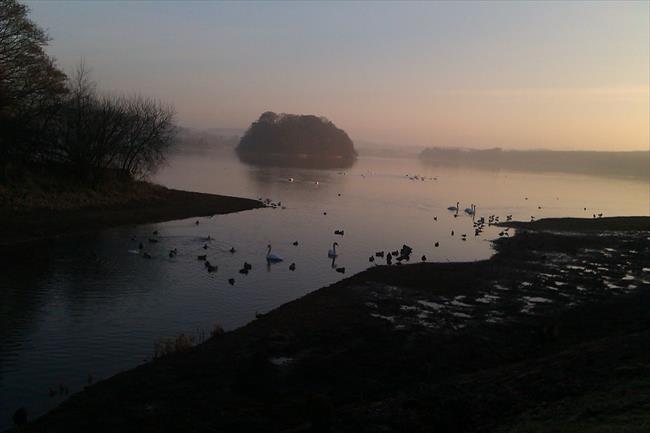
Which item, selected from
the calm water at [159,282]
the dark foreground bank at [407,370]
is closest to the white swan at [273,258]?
the calm water at [159,282]

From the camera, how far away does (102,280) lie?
2306cm

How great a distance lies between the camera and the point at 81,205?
39.8 meters

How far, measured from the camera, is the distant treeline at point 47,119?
125 ft

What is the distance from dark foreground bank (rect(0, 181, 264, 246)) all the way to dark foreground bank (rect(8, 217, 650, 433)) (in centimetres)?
1919

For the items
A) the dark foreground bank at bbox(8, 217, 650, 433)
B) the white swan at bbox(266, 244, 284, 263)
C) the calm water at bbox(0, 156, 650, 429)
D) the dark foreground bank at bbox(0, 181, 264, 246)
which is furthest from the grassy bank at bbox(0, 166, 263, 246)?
the dark foreground bank at bbox(8, 217, 650, 433)

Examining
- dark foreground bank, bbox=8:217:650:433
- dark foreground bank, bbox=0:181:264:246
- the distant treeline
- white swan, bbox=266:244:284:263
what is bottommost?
dark foreground bank, bbox=8:217:650:433

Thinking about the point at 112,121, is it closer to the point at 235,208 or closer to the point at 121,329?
the point at 235,208

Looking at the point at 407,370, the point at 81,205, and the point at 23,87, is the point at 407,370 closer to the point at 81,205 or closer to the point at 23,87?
the point at 81,205

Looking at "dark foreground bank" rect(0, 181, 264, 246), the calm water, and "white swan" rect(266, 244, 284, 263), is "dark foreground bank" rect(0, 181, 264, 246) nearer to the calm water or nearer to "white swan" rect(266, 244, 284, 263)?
the calm water

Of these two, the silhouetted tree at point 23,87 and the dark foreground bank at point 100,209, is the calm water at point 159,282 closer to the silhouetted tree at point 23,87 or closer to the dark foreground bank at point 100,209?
the dark foreground bank at point 100,209

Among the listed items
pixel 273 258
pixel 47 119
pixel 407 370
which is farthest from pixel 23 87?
pixel 407 370

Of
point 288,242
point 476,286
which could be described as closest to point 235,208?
point 288,242

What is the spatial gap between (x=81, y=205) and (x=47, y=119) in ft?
24.0

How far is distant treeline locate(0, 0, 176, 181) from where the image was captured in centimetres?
3803
